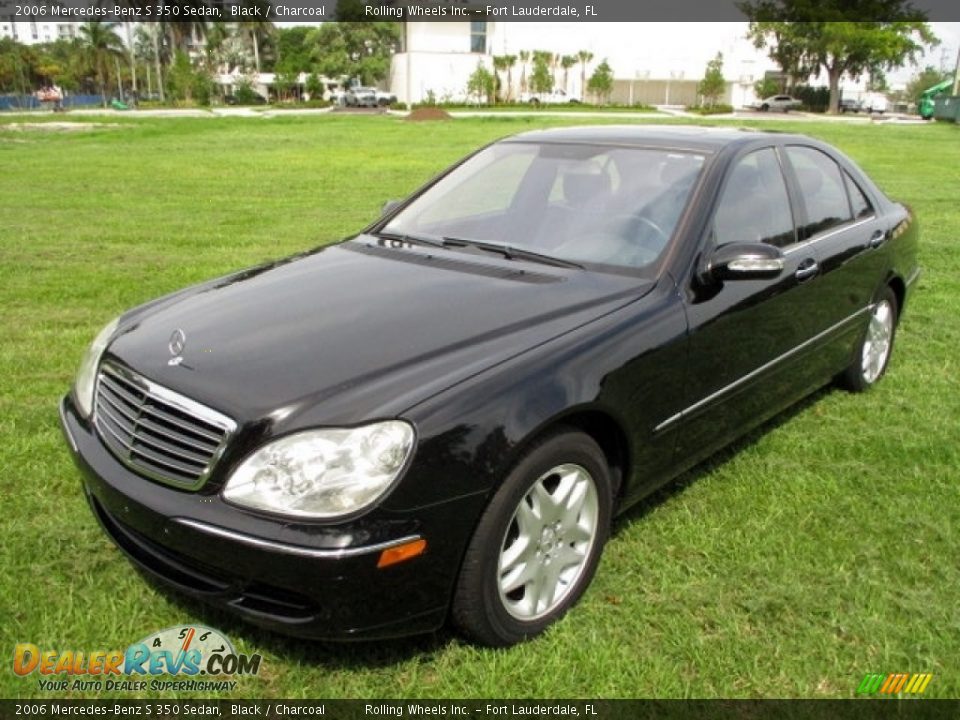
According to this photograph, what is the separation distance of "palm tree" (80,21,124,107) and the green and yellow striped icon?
9932 centimetres

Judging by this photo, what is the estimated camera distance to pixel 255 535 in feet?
7.45

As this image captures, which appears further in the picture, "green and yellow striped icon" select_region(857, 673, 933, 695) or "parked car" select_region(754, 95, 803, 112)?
"parked car" select_region(754, 95, 803, 112)

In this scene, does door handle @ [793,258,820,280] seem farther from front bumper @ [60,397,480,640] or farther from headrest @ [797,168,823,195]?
front bumper @ [60,397,480,640]

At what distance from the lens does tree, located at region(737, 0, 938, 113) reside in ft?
216

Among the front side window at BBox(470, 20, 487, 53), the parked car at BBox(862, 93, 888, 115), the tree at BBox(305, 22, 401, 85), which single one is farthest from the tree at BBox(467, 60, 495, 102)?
the parked car at BBox(862, 93, 888, 115)

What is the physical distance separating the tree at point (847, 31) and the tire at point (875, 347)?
225 feet

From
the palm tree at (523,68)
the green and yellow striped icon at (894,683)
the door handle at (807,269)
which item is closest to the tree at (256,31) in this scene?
the palm tree at (523,68)

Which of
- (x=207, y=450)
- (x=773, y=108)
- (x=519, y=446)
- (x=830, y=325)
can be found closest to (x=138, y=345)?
(x=207, y=450)

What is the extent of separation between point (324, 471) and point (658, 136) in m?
2.45

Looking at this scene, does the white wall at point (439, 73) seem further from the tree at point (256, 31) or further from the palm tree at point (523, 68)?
the tree at point (256, 31)

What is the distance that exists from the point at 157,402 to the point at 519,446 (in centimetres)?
108

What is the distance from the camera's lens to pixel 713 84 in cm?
7412

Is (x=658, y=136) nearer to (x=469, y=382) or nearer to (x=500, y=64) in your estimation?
(x=469, y=382)

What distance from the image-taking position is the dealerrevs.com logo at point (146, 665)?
2.55 meters
